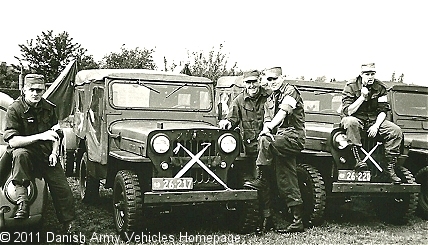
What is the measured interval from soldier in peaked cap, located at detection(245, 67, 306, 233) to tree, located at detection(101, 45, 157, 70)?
17.4m

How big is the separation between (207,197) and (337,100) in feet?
11.3

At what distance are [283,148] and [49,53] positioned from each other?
1420cm

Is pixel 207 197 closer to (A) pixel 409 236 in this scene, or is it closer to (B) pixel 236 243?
(B) pixel 236 243

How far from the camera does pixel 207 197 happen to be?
5301 mm

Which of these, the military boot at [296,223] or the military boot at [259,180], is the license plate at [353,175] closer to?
the military boot at [296,223]

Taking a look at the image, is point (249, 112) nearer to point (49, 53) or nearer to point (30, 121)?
point (30, 121)

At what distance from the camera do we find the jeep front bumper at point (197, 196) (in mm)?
5132

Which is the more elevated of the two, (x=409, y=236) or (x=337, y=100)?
(x=337, y=100)

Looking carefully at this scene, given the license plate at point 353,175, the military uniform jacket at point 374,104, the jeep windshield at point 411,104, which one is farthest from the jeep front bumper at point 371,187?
the jeep windshield at point 411,104

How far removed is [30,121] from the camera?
5039 mm

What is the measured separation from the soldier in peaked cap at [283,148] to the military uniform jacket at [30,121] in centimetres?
216

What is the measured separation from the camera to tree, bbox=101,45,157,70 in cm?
2372

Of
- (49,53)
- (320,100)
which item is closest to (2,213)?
(320,100)

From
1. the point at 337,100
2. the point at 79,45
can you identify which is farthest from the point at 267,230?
the point at 79,45
